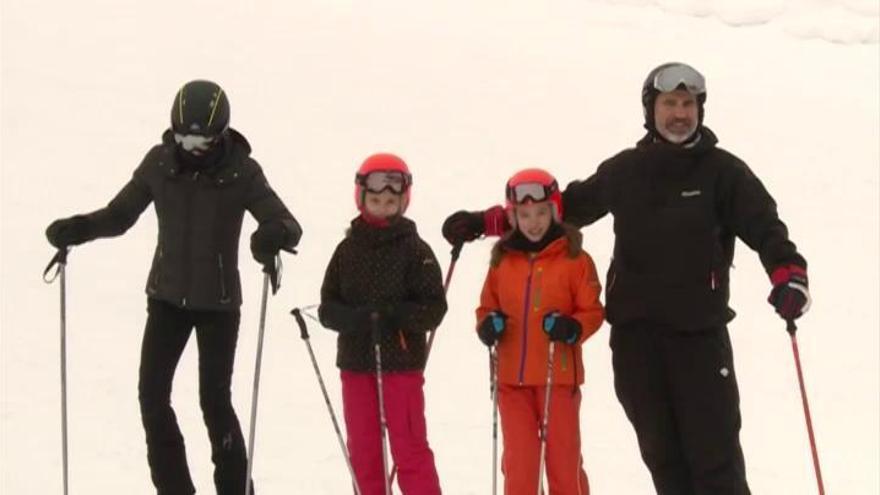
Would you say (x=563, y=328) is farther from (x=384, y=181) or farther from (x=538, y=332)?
(x=384, y=181)

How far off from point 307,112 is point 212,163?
12179 mm

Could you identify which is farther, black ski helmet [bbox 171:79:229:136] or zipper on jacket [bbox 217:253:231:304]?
zipper on jacket [bbox 217:253:231:304]

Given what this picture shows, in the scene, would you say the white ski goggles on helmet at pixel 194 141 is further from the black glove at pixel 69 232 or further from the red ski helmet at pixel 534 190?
the red ski helmet at pixel 534 190

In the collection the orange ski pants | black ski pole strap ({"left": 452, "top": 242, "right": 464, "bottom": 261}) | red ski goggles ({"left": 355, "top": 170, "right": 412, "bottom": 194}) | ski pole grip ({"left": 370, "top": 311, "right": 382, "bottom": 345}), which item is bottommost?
the orange ski pants

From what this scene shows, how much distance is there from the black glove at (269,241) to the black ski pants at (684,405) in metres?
1.42

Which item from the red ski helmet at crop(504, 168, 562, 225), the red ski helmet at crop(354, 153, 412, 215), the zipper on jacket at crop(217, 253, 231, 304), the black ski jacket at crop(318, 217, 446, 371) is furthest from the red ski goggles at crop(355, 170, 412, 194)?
the zipper on jacket at crop(217, 253, 231, 304)

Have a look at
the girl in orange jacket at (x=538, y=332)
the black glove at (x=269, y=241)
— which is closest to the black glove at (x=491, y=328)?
the girl in orange jacket at (x=538, y=332)

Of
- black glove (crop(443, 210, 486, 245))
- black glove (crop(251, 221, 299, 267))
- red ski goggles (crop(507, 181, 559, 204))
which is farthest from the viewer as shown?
black glove (crop(443, 210, 486, 245))

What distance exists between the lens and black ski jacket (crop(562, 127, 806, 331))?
5.04 m

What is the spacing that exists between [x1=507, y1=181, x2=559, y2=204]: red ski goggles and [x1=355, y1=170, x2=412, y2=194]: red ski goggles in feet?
1.57

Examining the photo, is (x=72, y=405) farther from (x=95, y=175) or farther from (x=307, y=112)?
(x=307, y=112)

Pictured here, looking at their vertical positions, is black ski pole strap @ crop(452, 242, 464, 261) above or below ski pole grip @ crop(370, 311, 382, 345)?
above

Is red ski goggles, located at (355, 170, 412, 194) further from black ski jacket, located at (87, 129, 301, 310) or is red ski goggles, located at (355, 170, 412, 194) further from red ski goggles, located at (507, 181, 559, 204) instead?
red ski goggles, located at (507, 181, 559, 204)

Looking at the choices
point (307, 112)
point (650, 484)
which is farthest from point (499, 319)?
point (307, 112)
